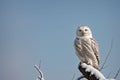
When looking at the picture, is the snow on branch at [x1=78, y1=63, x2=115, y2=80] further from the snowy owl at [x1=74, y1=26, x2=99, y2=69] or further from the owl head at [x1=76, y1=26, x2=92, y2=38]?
the owl head at [x1=76, y1=26, x2=92, y2=38]

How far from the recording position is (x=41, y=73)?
5.49 m

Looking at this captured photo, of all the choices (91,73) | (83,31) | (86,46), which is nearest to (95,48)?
(86,46)

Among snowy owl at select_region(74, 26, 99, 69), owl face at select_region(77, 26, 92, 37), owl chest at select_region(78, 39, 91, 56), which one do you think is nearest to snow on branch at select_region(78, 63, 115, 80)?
snowy owl at select_region(74, 26, 99, 69)

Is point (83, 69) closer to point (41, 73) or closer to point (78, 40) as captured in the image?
point (78, 40)

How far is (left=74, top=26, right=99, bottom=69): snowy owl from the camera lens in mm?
3152

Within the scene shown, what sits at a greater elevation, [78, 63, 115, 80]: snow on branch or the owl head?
the owl head

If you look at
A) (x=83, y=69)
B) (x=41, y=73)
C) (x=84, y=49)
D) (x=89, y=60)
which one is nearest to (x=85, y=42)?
(x=84, y=49)

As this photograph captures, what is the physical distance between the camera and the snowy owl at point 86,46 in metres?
3.15

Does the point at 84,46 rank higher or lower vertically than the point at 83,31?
lower

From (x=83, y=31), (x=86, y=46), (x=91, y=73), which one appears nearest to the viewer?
(x=91, y=73)

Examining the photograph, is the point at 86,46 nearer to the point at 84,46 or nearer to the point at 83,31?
the point at 84,46

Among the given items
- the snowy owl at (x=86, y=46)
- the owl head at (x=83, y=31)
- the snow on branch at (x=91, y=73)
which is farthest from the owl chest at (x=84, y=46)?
the snow on branch at (x=91, y=73)

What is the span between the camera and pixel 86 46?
3236 mm

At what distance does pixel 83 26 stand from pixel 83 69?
160cm
